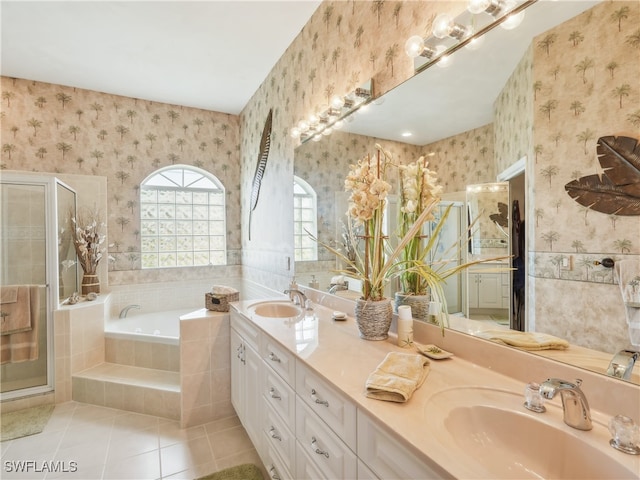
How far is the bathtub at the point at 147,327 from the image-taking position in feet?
9.41

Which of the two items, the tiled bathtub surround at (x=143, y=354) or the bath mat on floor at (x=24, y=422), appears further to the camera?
the tiled bathtub surround at (x=143, y=354)

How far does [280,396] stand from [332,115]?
66.5 inches

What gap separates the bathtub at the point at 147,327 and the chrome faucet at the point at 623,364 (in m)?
2.83

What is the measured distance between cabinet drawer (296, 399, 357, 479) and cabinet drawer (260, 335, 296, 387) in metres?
0.12

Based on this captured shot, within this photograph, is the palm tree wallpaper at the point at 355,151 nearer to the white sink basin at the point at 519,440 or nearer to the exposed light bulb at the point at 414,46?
the exposed light bulb at the point at 414,46

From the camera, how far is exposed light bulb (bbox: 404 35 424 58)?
140 centimetres

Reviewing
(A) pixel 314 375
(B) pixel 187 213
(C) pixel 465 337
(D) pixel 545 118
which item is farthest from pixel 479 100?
(B) pixel 187 213

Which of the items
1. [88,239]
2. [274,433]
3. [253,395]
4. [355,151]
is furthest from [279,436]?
[88,239]

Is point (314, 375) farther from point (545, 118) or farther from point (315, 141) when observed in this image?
point (315, 141)

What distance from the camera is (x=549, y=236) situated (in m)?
0.97

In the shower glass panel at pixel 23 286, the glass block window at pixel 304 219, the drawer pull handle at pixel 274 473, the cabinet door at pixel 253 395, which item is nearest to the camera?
the drawer pull handle at pixel 274 473

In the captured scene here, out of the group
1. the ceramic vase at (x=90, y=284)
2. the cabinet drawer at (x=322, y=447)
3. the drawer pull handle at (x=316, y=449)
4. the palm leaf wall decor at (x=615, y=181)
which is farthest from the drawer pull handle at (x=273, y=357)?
the ceramic vase at (x=90, y=284)

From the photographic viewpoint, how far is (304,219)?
2426mm

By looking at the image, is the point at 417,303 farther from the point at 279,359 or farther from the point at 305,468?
the point at 305,468
